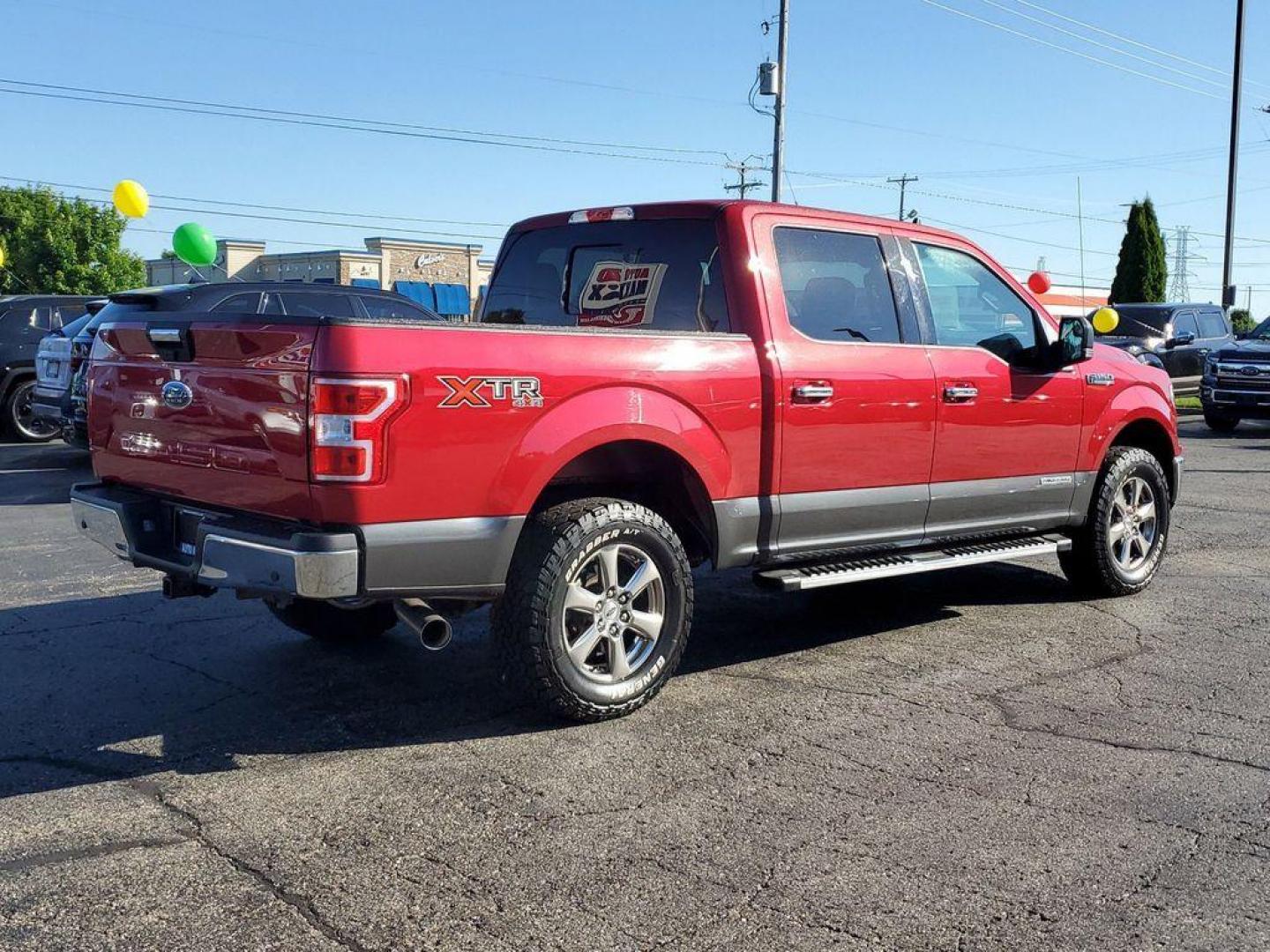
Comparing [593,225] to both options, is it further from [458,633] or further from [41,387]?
[41,387]

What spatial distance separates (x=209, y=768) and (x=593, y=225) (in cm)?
301

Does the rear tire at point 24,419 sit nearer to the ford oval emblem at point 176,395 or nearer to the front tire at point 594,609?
the ford oval emblem at point 176,395

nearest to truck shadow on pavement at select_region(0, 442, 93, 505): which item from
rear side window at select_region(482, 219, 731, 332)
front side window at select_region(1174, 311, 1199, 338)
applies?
rear side window at select_region(482, 219, 731, 332)

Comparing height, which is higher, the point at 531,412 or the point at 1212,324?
the point at 1212,324

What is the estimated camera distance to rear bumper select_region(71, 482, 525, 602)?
405 cm

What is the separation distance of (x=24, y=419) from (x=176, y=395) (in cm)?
1233

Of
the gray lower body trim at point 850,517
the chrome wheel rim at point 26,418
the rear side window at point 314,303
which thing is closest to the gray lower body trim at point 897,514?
the gray lower body trim at point 850,517

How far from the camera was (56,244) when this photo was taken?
184 feet

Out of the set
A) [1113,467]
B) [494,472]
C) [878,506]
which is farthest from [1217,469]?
[494,472]

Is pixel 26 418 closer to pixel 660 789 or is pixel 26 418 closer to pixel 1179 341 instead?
pixel 660 789

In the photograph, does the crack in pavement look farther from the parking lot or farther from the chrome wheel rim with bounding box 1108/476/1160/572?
the chrome wheel rim with bounding box 1108/476/1160/572

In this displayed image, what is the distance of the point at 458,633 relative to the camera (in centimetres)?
616

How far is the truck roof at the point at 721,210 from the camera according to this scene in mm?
5461

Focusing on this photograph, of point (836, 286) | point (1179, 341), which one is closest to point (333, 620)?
point (836, 286)
